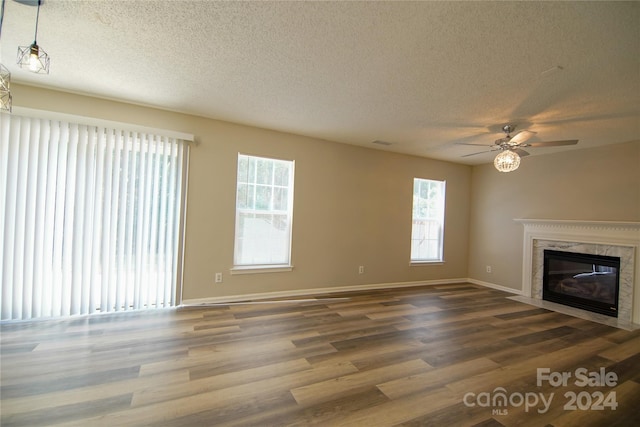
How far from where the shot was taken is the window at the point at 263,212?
4127mm

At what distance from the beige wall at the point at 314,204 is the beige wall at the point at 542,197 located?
0.34 m

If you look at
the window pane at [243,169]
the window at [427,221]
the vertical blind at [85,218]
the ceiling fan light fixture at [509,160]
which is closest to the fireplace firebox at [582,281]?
the window at [427,221]

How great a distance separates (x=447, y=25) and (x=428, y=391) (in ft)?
8.37

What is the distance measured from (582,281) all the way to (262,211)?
518cm

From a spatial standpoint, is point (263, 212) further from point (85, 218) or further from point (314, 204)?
point (85, 218)

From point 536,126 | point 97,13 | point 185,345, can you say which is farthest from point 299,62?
point 536,126

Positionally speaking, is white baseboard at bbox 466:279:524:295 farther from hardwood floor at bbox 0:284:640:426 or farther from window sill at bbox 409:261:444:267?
hardwood floor at bbox 0:284:640:426

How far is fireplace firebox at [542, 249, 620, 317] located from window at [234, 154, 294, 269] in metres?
4.46

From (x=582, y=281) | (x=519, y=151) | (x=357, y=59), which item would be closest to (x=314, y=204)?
(x=357, y=59)

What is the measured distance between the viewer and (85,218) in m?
3.17

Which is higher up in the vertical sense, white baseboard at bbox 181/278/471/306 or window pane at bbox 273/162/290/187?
window pane at bbox 273/162/290/187

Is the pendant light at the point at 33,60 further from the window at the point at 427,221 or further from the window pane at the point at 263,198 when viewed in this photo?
the window at the point at 427,221

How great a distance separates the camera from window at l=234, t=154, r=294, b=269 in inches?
162

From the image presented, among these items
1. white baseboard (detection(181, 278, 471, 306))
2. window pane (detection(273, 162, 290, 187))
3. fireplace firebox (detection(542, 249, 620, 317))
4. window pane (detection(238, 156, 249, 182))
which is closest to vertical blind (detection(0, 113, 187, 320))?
white baseboard (detection(181, 278, 471, 306))
